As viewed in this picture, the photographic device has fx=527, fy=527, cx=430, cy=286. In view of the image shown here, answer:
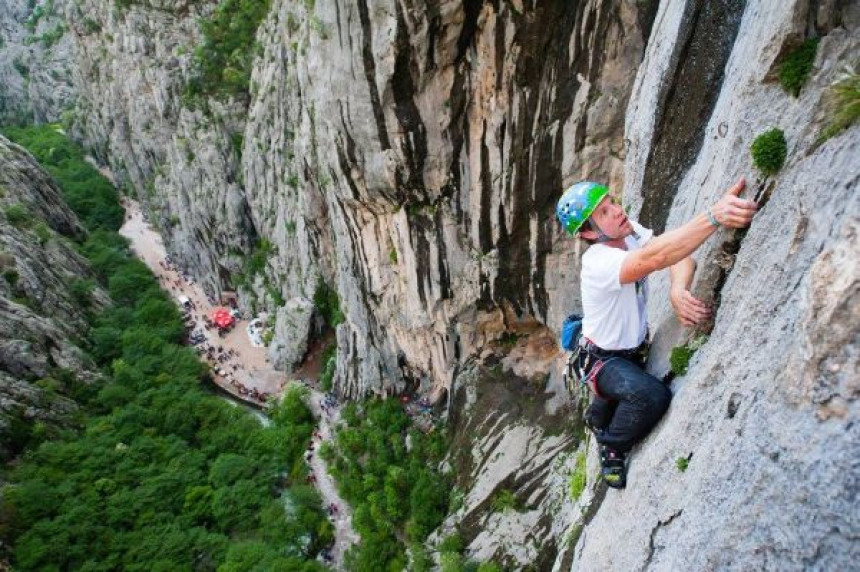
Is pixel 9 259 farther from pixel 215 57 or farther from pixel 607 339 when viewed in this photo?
pixel 607 339

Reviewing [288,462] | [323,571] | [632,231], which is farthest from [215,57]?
[632,231]

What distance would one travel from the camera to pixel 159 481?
27156 millimetres

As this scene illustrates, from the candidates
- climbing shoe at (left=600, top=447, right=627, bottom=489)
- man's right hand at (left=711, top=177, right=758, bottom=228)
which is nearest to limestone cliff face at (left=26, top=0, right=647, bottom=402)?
climbing shoe at (left=600, top=447, right=627, bottom=489)

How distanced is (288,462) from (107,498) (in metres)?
8.74

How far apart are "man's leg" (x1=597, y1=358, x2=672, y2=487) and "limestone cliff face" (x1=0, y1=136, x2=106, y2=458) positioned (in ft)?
105

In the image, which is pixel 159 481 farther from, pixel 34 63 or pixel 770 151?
pixel 34 63

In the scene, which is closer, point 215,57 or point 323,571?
point 323,571

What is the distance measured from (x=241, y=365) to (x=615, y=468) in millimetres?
34521

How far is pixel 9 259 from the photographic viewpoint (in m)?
33.7

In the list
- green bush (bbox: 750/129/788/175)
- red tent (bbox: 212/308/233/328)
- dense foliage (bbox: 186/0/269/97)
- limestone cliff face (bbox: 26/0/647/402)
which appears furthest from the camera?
red tent (bbox: 212/308/233/328)

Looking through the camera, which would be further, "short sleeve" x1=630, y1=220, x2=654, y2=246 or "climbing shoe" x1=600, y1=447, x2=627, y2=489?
"climbing shoe" x1=600, y1=447, x2=627, y2=489

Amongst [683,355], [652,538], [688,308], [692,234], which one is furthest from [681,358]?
[652,538]

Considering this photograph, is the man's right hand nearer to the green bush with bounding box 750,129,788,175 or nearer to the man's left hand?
the green bush with bounding box 750,129,788,175

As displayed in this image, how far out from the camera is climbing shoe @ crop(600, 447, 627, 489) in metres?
5.64
